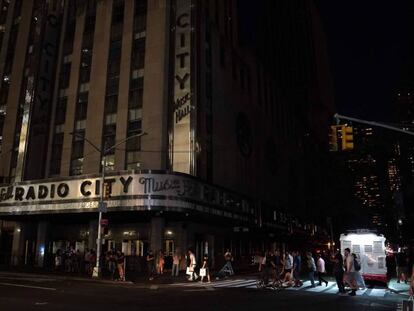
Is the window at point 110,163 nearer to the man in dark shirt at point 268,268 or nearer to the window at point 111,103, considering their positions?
the window at point 111,103

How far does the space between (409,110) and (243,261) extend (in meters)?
25.4

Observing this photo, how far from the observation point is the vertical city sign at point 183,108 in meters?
36.9

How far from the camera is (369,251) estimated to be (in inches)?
1005

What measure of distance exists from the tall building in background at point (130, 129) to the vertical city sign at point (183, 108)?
0.10 meters

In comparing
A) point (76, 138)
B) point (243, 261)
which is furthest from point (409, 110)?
point (76, 138)

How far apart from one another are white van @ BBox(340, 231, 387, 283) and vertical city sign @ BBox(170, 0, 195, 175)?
1466 cm

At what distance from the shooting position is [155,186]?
1243 inches

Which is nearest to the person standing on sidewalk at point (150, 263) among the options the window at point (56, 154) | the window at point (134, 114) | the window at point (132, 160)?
the window at point (132, 160)

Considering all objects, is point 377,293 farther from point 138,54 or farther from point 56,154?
point 56,154

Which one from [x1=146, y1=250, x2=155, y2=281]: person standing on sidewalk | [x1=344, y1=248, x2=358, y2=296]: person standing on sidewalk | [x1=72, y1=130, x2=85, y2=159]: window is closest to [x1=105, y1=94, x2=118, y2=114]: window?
[x1=72, y1=130, x2=85, y2=159]: window

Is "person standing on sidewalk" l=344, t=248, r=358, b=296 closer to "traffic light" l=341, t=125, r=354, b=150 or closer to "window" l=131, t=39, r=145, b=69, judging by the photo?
"traffic light" l=341, t=125, r=354, b=150

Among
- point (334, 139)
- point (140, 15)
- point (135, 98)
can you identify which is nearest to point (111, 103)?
point (135, 98)

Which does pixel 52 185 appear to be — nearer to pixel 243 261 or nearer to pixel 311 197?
pixel 243 261

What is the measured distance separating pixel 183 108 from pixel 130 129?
5435 mm
